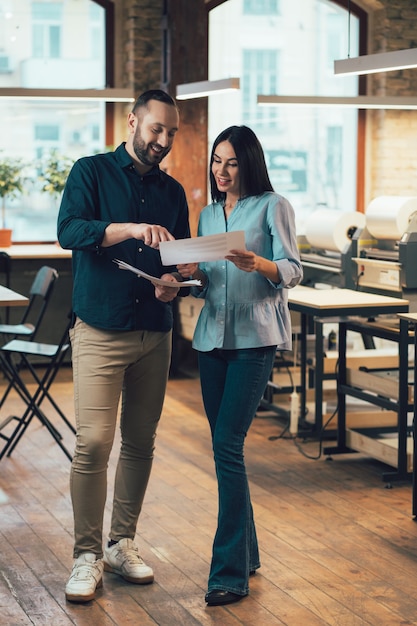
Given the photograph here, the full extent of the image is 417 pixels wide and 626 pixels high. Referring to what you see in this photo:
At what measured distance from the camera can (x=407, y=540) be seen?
4.25 m

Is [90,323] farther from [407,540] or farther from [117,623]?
[407,540]

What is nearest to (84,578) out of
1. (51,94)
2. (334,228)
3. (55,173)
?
(334,228)

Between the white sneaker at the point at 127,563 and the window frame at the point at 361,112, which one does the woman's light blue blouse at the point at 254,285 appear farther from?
the window frame at the point at 361,112

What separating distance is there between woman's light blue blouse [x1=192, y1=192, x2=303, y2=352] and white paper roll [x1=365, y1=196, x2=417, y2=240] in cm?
260

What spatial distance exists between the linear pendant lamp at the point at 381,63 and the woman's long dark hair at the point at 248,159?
2240 millimetres

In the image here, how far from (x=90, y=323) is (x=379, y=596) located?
1.38 m

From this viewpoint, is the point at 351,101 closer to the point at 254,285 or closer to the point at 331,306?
the point at 331,306

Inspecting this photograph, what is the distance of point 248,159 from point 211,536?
1.64 m

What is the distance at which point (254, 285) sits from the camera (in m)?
3.48

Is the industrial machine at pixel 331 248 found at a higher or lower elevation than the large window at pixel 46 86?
lower

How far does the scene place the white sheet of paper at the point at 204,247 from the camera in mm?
3188

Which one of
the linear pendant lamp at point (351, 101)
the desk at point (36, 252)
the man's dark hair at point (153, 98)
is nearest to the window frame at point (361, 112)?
the linear pendant lamp at point (351, 101)

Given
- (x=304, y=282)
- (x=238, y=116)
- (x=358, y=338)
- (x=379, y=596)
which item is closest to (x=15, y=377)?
(x=304, y=282)

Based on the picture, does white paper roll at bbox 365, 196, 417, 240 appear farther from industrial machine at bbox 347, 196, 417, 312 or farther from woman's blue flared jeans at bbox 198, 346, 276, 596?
woman's blue flared jeans at bbox 198, 346, 276, 596
